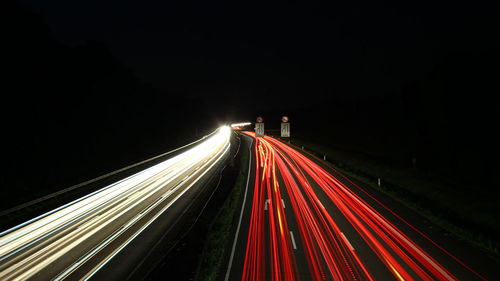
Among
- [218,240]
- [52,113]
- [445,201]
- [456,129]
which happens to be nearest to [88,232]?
[218,240]

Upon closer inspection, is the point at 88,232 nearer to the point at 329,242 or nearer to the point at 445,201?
the point at 329,242

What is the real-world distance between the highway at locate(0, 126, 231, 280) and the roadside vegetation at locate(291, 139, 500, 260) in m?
15.4

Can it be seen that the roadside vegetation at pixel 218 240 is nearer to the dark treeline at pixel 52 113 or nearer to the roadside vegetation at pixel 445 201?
the roadside vegetation at pixel 445 201

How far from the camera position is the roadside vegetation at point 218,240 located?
43.3ft

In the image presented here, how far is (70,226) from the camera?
658 inches

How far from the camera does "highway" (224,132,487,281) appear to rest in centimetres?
1310

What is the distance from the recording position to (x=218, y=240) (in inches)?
650

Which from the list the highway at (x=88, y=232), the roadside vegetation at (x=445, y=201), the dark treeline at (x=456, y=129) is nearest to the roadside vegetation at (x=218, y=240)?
the highway at (x=88, y=232)

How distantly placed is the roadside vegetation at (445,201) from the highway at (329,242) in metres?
2.08

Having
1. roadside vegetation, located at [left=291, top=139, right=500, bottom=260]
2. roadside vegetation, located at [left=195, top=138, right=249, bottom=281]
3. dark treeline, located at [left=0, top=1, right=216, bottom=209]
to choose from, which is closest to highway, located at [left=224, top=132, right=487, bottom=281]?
roadside vegetation, located at [left=195, top=138, right=249, bottom=281]

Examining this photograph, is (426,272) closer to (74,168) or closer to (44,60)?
(44,60)

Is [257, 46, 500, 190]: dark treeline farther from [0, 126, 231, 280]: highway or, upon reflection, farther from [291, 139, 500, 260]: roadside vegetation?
[0, 126, 231, 280]: highway

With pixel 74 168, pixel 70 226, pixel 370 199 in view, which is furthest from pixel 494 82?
pixel 74 168

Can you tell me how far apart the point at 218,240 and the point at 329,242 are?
522cm
